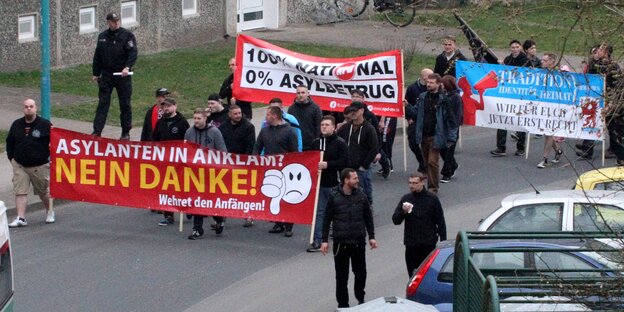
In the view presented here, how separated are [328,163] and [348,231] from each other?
221 centimetres

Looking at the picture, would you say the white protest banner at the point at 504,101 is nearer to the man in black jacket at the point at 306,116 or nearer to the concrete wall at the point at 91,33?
the man in black jacket at the point at 306,116

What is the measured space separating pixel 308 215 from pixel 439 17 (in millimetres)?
6923

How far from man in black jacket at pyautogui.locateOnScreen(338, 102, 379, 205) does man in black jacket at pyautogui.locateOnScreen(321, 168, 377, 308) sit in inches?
96.9

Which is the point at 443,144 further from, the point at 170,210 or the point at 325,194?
the point at 170,210

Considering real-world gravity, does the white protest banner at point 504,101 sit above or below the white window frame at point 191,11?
below

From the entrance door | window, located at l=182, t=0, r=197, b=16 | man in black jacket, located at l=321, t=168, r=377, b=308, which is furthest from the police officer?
the entrance door

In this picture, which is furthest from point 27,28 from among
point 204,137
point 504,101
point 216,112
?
point 204,137

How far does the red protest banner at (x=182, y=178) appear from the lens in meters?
15.0

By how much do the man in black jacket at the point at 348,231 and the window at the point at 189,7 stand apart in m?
16.0

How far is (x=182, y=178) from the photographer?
1538cm

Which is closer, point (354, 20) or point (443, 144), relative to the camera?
point (443, 144)

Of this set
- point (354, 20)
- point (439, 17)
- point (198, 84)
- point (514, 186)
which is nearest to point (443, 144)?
point (514, 186)

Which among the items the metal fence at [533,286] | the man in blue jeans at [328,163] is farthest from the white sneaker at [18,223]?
the metal fence at [533,286]

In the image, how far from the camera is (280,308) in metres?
12.7
